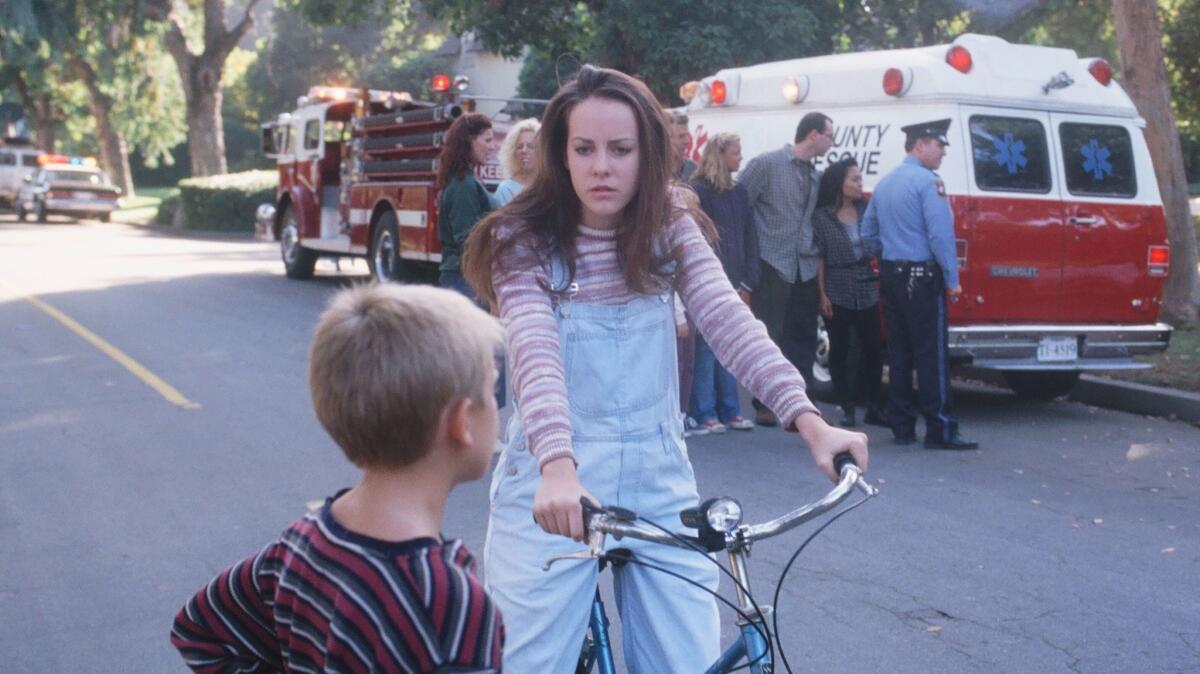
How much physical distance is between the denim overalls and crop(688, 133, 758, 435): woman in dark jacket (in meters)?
Answer: 6.09

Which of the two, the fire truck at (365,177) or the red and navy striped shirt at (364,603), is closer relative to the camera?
the red and navy striped shirt at (364,603)

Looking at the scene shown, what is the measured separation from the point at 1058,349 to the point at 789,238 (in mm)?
2066

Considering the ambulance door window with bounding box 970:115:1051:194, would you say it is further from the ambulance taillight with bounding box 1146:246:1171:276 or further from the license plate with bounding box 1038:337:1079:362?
the license plate with bounding box 1038:337:1079:362

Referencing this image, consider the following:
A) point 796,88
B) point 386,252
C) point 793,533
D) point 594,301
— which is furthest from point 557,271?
point 386,252

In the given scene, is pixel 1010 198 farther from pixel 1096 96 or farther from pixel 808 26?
pixel 808 26

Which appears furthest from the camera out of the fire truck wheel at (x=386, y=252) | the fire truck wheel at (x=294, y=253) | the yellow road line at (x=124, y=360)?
the fire truck wheel at (x=294, y=253)

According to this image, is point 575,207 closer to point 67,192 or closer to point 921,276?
point 921,276

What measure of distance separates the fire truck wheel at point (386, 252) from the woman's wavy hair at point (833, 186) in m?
8.37

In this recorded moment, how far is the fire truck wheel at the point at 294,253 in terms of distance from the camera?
67.5 feet

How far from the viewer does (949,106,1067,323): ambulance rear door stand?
971 cm

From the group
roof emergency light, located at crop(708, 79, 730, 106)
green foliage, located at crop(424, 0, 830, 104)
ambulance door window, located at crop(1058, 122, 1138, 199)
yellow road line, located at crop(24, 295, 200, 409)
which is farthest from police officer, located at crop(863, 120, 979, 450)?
green foliage, located at crop(424, 0, 830, 104)

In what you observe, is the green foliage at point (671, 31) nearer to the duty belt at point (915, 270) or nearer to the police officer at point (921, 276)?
the police officer at point (921, 276)

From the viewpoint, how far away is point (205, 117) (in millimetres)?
37312

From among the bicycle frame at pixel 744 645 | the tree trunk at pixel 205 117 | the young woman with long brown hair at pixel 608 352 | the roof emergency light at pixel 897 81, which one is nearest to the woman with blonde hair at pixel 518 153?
the roof emergency light at pixel 897 81
